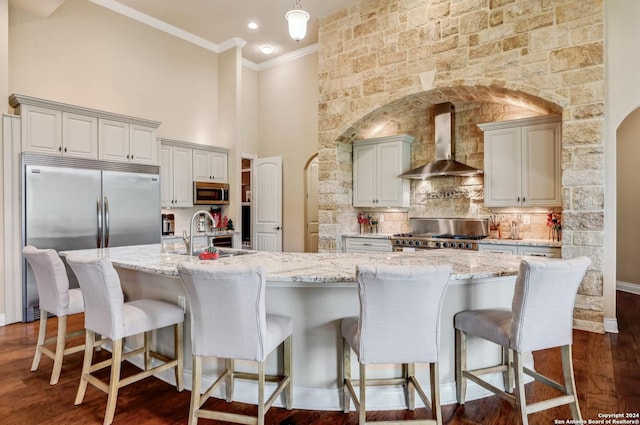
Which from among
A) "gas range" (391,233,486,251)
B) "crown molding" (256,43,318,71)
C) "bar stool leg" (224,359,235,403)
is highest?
"crown molding" (256,43,318,71)

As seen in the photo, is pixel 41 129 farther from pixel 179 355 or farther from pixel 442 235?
pixel 442 235

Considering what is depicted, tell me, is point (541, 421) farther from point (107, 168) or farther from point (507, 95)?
point (107, 168)

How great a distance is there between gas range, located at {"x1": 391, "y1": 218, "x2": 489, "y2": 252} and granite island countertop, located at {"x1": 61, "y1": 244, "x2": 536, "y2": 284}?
1.79 m

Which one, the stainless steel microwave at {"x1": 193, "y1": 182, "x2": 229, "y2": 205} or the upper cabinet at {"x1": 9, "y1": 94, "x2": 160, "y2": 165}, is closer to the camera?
the upper cabinet at {"x1": 9, "y1": 94, "x2": 160, "y2": 165}

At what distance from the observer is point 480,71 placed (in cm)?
423

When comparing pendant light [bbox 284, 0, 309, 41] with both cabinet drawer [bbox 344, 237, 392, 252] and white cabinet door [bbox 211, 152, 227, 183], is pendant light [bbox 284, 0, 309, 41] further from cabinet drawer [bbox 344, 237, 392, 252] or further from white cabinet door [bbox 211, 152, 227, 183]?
white cabinet door [bbox 211, 152, 227, 183]

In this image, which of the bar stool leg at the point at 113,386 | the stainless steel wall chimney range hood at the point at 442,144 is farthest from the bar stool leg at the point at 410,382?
the stainless steel wall chimney range hood at the point at 442,144

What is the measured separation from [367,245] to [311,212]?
6.10 ft

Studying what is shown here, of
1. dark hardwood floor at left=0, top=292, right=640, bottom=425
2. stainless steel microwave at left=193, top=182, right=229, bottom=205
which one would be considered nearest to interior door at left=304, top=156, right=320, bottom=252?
stainless steel microwave at left=193, top=182, right=229, bottom=205

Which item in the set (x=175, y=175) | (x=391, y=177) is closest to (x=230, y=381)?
(x=391, y=177)

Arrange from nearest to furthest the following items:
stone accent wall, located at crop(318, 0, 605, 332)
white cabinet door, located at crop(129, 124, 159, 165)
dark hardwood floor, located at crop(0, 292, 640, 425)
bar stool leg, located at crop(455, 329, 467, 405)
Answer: dark hardwood floor, located at crop(0, 292, 640, 425)
bar stool leg, located at crop(455, 329, 467, 405)
stone accent wall, located at crop(318, 0, 605, 332)
white cabinet door, located at crop(129, 124, 159, 165)

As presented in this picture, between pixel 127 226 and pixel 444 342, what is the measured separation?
13.5 ft

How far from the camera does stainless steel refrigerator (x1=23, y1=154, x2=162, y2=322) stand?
13.0 ft

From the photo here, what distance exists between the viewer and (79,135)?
4355mm
